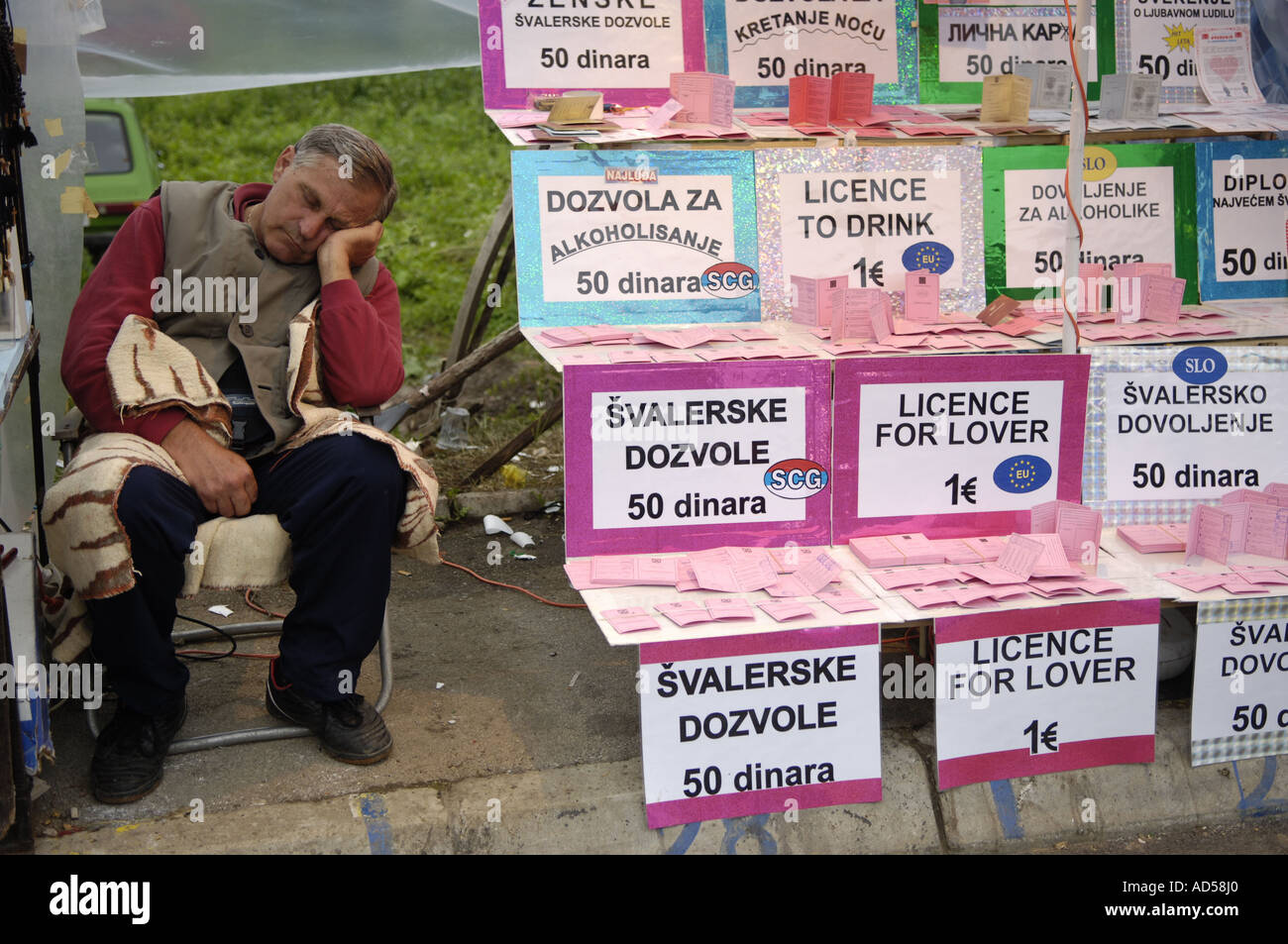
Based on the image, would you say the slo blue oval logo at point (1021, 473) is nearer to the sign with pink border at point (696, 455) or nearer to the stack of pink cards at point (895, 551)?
the stack of pink cards at point (895, 551)

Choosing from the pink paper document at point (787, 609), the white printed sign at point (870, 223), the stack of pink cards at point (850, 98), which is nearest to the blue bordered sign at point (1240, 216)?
the white printed sign at point (870, 223)

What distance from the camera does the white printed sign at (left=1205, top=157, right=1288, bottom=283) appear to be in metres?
4.11

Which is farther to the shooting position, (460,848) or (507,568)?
(507,568)

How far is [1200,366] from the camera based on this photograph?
11.8ft

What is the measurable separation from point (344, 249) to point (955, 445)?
171 centimetres

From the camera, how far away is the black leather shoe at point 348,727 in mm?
3098

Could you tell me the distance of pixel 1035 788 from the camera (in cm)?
320

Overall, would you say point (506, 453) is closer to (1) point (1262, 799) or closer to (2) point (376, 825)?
(2) point (376, 825)

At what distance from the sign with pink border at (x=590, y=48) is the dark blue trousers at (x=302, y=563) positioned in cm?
137

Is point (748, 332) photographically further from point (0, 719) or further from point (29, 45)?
point (29, 45)

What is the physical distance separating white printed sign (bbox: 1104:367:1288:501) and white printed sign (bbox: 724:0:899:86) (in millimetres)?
1351

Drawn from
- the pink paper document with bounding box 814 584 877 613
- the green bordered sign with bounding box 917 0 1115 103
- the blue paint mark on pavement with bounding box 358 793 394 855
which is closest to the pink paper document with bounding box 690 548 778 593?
the pink paper document with bounding box 814 584 877 613

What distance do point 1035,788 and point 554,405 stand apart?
2.81 meters

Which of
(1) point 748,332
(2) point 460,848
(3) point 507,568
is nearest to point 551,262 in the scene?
(1) point 748,332
